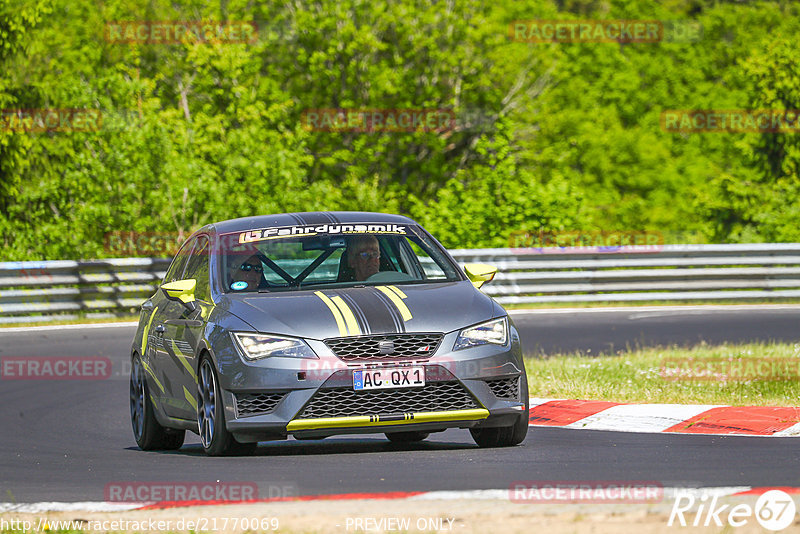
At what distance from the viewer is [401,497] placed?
5734 mm

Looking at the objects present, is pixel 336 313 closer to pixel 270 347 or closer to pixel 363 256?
pixel 270 347

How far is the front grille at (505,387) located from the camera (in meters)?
7.94

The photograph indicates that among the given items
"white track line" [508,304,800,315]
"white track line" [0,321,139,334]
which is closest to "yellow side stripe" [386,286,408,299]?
"white track line" [0,321,139,334]

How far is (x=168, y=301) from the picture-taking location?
955 cm

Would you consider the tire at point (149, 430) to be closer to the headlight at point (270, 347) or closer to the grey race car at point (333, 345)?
the grey race car at point (333, 345)

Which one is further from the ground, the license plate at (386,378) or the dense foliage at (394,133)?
the license plate at (386,378)

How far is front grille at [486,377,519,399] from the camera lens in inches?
313

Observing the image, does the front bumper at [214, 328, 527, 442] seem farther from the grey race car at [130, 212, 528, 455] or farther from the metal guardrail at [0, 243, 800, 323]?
the metal guardrail at [0, 243, 800, 323]

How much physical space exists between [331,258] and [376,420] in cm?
155

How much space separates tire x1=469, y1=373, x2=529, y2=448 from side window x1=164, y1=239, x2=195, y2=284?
97.4 inches

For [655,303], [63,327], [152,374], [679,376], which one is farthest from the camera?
[655,303]

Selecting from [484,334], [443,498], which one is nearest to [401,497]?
[443,498]

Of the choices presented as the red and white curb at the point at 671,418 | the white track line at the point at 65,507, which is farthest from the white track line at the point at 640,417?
the white track line at the point at 65,507

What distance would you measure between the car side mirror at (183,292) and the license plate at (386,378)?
150cm
